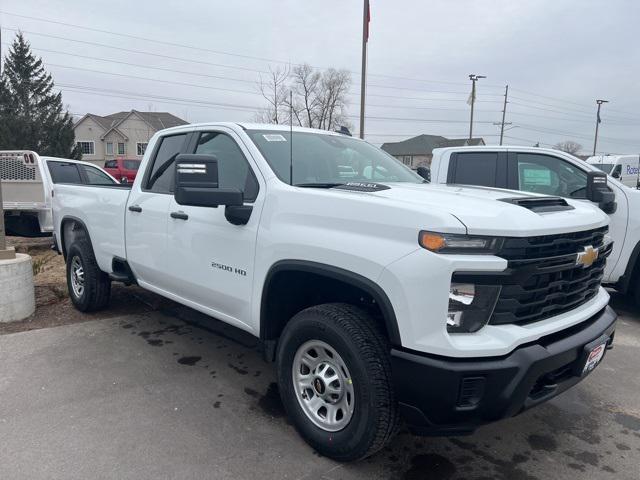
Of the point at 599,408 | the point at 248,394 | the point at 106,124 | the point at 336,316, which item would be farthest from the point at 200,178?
the point at 106,124

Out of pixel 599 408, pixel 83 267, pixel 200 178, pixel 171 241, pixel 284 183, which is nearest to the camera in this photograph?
pixel 200 178

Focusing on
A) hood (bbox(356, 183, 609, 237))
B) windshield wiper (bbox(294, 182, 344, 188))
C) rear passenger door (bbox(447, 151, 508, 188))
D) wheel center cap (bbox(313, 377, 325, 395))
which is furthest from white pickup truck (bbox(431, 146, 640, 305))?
wheel center cap (bbox(313, 377, 325, 395))

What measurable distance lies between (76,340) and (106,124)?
60054mm

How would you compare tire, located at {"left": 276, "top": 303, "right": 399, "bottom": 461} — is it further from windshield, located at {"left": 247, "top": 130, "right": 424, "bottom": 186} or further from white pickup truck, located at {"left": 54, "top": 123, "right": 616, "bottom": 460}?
windshield, located at {"left": 247, "top": 130, "right": 424, "bottom": 186}

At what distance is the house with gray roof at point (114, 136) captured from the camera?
56.1 metres

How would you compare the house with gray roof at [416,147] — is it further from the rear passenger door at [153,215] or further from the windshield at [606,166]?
the rear passenger door at [153,215]

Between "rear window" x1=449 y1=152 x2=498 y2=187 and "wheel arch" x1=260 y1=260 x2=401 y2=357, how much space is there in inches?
161

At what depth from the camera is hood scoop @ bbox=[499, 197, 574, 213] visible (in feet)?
8.63

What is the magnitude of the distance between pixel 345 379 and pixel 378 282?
631mm

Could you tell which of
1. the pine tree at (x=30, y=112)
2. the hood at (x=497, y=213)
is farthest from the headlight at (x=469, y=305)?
the pine tree at (x=30, y=112)

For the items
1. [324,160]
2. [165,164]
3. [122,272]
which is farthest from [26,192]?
[324,160]

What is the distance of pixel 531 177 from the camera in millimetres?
6039

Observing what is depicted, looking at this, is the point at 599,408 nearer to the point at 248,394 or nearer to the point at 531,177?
the point at 248,394

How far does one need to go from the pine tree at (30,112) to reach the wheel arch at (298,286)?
122ft
